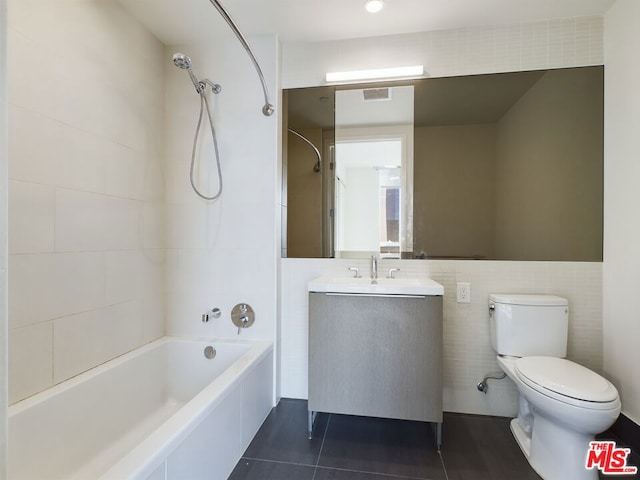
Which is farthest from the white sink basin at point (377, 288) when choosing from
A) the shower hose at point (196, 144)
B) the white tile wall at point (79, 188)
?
the white tile wall at point (79, 188)

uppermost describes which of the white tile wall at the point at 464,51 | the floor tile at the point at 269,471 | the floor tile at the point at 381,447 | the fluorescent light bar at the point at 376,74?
the white tile wall at the point at 464,51

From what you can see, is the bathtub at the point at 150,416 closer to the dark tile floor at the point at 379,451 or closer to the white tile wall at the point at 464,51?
the dark tile floor at the point at 379,451

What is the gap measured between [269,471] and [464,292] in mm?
1414

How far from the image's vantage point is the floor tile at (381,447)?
1463 mm

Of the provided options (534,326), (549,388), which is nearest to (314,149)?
(534,326)

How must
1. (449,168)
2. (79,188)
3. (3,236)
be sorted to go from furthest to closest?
(449,168) < (79,188) < (3,236)

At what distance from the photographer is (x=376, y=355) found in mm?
1594

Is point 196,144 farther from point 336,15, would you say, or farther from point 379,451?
point 379,451

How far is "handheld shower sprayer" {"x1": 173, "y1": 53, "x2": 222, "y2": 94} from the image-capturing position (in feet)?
5.33

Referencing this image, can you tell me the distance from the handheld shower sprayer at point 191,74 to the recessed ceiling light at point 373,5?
0.98 meters

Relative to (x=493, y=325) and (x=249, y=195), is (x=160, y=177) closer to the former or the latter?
(x=249, y=195)

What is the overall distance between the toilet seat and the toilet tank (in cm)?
11

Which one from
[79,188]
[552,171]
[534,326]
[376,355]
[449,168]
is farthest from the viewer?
[449,168]

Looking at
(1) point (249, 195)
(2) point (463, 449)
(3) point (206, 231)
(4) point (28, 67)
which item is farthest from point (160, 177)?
(2) point (463, 449)
